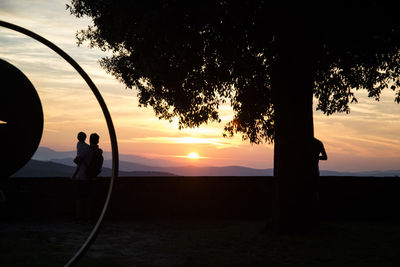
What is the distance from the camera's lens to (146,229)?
39.5 feet

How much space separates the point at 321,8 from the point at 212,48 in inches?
101

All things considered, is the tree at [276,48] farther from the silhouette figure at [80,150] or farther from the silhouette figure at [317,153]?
the silhouette figure at [80,150]

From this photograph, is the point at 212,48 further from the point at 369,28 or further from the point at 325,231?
the point at 325,231

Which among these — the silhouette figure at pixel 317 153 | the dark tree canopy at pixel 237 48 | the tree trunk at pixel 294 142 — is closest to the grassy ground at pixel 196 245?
the tree trunk at pixel 294 142

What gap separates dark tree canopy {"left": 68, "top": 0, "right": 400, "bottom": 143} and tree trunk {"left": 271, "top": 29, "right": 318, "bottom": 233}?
0.58 ft

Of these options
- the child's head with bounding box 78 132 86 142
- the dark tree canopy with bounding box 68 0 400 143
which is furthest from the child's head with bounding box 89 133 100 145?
the dark tree canopy with bounding box 68 0 400 143

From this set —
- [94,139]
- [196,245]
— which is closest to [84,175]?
[94,139]

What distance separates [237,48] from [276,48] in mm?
915

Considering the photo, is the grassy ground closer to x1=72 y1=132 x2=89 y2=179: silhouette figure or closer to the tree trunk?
the tree trunk

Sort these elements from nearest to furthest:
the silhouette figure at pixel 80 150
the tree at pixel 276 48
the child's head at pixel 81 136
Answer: the tree at pixel 276 48 → the silhouette figure at pixel 80 150 → the child's head at pixel 81 136

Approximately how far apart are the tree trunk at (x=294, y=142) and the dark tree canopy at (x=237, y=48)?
0.18 m

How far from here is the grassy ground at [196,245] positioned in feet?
27.5

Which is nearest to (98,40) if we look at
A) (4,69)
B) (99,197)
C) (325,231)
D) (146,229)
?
(99,197)

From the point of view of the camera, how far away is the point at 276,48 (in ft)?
39.3
